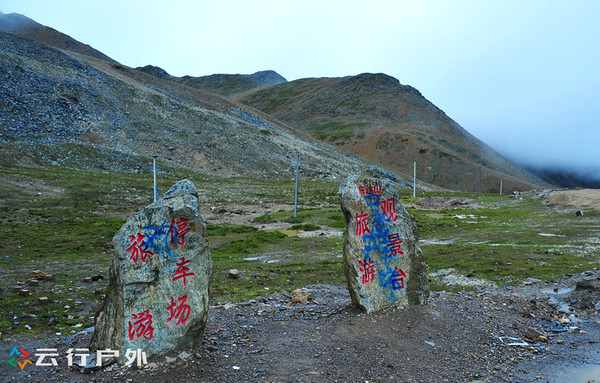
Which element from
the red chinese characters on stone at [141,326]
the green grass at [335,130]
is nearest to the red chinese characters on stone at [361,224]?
the red chinese characters on stone at [141,326]

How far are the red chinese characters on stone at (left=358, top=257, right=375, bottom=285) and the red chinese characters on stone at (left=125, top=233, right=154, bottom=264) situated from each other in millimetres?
5485

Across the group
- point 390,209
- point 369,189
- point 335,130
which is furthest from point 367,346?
point 335,130

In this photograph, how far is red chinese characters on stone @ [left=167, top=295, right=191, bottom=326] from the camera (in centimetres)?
870

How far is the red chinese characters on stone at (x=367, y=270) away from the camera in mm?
11233

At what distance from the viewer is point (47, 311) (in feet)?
39.1

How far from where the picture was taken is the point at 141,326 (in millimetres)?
8328

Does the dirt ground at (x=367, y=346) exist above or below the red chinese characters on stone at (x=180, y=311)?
below

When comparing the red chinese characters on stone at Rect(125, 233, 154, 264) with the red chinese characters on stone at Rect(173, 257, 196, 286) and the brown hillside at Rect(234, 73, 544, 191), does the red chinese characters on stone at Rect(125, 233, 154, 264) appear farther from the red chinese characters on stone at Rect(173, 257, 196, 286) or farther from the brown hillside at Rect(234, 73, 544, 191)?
the brown hillside at Rect(234, 73, 544, 191)

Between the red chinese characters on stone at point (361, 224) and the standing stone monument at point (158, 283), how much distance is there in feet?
13.8

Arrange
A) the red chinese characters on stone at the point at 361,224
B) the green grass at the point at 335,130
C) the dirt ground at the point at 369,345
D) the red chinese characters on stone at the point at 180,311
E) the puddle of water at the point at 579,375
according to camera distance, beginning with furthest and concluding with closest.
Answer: the green grass at the point at 335,130, the red chinese characters on stone at the point at 361,224, the puddle of water at the point at 579,375, the red chinese characters on stone at the point at 180,311, the dirt ground at the point at 369,345

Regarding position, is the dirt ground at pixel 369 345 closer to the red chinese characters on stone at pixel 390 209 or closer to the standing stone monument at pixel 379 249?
the standing stone monument at pixel 379 249

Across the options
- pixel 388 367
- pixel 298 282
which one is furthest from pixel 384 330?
pixel 298 282

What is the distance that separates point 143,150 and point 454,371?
66183 millimetres

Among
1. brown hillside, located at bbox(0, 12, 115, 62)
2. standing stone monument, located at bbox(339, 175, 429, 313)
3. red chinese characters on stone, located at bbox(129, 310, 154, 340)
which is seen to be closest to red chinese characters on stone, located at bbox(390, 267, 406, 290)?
standing stone monument, located at bbox(339, 175, 429, 313)
